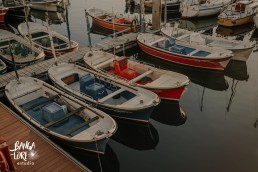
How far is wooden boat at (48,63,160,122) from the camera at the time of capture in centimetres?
1937

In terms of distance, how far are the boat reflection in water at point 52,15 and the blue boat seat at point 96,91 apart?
31.3m

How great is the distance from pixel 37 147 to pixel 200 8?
127ft

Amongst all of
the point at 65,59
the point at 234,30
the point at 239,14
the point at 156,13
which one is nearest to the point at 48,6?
the point at 156,13

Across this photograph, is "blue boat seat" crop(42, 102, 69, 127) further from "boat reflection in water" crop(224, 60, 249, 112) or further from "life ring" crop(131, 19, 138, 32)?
"life ring" crop(131, 19, 138, 32)

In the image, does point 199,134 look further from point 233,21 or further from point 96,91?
point 233,21

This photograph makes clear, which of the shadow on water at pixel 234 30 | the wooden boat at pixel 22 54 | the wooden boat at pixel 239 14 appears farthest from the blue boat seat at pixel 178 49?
the wooden boat at pixel 239 14

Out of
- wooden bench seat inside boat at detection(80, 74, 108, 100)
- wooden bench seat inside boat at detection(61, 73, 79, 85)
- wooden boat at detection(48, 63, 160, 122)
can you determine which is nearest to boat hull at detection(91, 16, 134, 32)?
wooden bench seat inside boat at detection(61, 73, 79, 85)

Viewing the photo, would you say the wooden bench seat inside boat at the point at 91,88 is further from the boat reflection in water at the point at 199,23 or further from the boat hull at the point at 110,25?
the boat reflection in water at the point at 199,23

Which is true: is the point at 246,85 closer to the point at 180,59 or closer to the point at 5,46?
the point at 180,59

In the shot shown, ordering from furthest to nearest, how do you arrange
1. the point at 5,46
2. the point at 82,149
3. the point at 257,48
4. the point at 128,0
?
the point at 128,0 → the point at 257,48 → the point at 5,46 → the point at 82,149

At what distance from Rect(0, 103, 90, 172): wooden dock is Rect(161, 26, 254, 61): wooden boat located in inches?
794

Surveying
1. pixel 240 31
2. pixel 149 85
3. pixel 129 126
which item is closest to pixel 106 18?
pixel 240 31

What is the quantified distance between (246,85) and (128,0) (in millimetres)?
38123

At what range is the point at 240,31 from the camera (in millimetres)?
41594
